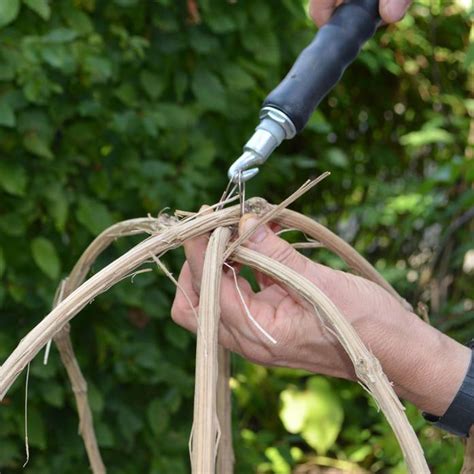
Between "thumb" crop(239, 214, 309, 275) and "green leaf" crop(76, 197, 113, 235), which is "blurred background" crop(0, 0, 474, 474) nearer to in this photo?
"green leaf" crop(76, 197, 113, 235)

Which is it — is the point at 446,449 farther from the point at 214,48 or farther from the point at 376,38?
the point at 376,38

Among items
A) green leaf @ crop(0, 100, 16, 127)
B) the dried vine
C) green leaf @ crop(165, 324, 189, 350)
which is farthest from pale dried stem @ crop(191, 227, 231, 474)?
green leaf @ crop(165, 324, 189, 350)

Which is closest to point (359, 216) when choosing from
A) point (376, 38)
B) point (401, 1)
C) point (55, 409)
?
point (376, 38)

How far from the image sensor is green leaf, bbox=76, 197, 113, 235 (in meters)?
1.51

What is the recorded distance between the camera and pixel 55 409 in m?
1.66

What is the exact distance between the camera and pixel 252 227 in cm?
81

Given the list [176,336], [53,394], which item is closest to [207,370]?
[53,394]

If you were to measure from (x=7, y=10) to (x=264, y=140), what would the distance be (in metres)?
0.66

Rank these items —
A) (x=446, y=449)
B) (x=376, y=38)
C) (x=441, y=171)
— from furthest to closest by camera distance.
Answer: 1. (x=376, y=38)
2. (x=441, y=171)
3. (x=446, y=449)

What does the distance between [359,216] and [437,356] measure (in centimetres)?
171

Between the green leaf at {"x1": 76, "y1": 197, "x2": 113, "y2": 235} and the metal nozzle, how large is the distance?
713 millimetres

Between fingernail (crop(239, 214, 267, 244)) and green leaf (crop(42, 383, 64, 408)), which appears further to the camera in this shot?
green leaf (crop(42, 383, 64, 408))

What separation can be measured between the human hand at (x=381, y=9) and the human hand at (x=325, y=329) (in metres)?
0.26

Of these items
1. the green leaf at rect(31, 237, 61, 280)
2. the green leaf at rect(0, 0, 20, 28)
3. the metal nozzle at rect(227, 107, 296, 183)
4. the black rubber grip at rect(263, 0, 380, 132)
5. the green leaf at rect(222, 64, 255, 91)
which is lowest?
the green leaf at rect(31, 237, 61, 280)
